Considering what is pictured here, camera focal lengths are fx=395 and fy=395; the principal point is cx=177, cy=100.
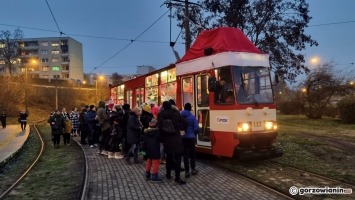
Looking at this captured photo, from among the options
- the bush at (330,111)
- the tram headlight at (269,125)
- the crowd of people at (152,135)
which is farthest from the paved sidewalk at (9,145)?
the bush at (330,111)

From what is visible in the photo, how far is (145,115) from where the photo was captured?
35.5ft

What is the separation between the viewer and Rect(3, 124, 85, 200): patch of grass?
9.05m

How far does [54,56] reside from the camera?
108438 millimetres

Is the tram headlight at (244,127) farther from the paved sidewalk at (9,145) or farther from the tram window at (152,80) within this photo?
the paved sidewalk at (9,145)

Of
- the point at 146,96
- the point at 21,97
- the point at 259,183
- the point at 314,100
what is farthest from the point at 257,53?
the point at 21,97

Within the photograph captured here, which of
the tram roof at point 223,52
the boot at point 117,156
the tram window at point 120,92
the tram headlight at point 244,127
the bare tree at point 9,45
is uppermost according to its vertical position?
the bare tree at point 9,45

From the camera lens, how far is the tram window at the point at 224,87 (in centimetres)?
1104

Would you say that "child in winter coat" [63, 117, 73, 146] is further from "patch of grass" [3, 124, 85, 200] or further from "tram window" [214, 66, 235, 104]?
"tram window" [214, 66, 235, 104]

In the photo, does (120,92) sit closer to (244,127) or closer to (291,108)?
(244,127)

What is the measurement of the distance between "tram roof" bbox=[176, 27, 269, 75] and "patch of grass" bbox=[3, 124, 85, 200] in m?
4.83

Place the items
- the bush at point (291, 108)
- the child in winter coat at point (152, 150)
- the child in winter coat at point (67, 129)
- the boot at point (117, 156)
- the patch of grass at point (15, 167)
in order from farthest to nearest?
the bush at point (291, 108), the child in winter coat at point (67, 129), the boot at point (117, 156), the patch of grass at point (15, 167), the child in winter coat at point (152, 150)

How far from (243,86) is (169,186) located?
3761 millimetres

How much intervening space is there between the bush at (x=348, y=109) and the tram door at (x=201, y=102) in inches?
754

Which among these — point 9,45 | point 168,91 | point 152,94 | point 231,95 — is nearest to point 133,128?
point 231,95
